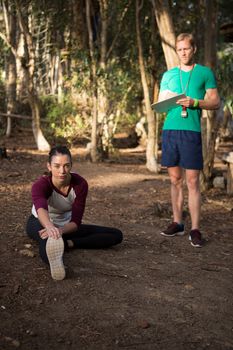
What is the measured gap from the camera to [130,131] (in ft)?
51.2

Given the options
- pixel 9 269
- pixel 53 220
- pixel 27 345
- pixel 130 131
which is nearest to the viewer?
pixel 27 345

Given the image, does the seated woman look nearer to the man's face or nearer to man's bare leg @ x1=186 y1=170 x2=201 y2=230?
man's bare leg @ x1=186 y1=170 x2=201 y2=230

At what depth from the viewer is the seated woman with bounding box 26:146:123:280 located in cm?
416

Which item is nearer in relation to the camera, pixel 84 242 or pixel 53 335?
pixel 53 335

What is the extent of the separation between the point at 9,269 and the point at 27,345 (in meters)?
1.22

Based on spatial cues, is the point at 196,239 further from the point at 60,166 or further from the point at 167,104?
the point at 60,166

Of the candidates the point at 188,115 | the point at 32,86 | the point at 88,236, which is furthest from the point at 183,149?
the point at 32,86

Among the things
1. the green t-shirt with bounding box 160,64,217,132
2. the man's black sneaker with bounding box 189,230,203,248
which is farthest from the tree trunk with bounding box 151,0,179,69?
the man's black sneaker with bounding box 189,230,203,248

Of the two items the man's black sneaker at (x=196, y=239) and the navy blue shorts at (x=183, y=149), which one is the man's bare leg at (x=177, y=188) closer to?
the navy blue shorts at (x=183, y=149)

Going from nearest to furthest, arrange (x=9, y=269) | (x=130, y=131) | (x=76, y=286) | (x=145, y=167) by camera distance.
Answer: (x=76, y=286) → (x=9, y=269) → (x=145, y=167) → (x=130, y=131)

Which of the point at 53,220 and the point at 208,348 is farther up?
the point at 53,220

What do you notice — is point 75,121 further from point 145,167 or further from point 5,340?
point 5,340

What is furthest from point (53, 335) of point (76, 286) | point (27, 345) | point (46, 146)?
point (46, 146)

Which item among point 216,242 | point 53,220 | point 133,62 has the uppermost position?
point 133,62
